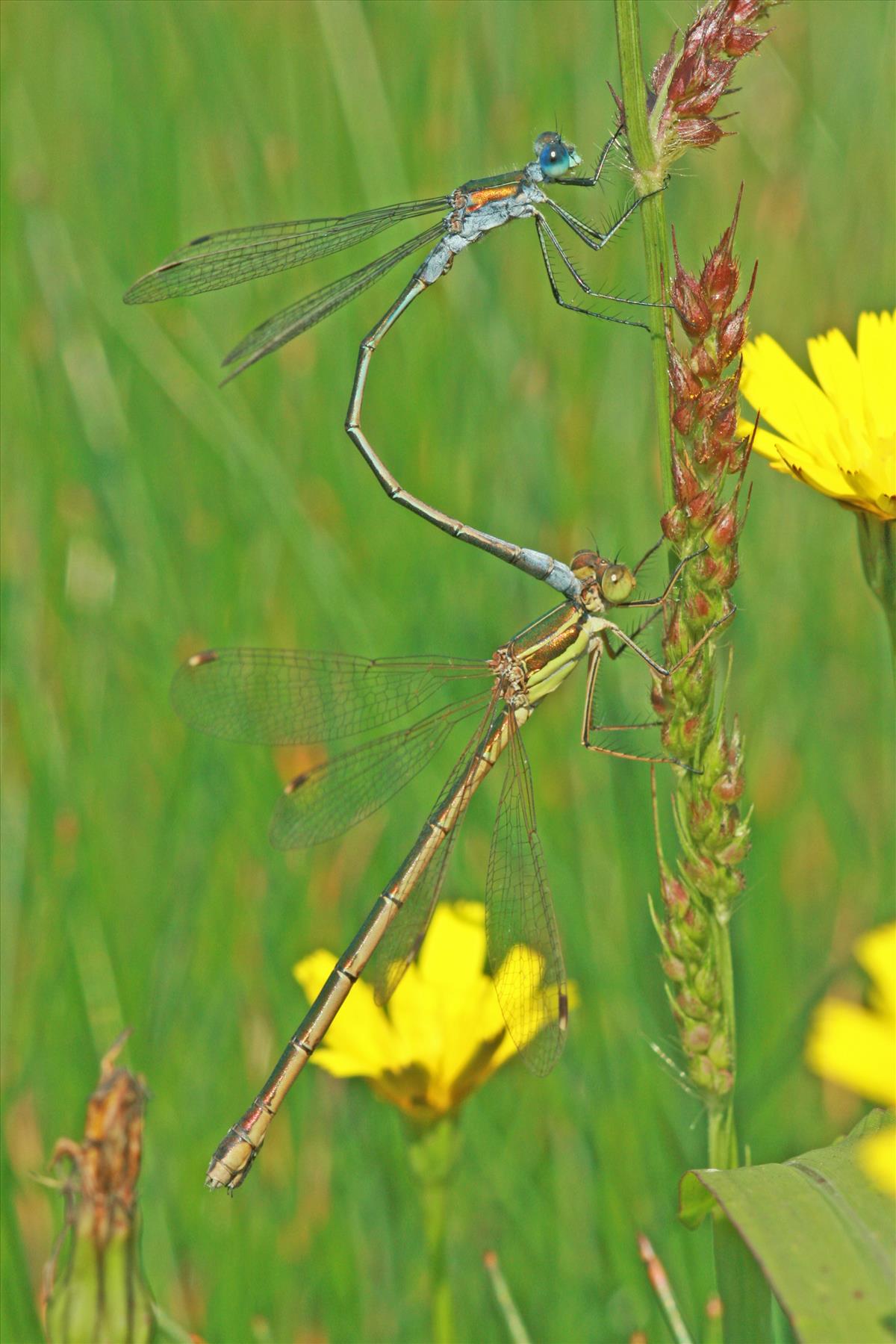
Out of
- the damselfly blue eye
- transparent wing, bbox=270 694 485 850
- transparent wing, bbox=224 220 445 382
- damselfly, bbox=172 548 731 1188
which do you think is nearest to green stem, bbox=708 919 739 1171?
damselfly, bbox=172 548 731 1188

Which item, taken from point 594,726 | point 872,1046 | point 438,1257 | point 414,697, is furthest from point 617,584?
point 872,1046

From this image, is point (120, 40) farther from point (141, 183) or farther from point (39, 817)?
point (39, 817)

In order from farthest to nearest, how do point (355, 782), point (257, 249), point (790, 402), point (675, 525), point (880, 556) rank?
point (257, 249) < point (355, 782) < point (790, 402) < point (880, 556) < point (675, 525)

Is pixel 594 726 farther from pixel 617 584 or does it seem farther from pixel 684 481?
pixel 684 481

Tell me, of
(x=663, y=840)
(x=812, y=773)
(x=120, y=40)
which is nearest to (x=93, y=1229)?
(x=663, y=840)

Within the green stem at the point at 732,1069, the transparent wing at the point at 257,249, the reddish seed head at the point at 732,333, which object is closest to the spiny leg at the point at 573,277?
the transparent wing at the point at 257,249

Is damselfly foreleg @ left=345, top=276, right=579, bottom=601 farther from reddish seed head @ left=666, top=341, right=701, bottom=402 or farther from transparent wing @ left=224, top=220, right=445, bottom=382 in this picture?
reddish seed head @ left=666, top=341, right=701, bottom=402

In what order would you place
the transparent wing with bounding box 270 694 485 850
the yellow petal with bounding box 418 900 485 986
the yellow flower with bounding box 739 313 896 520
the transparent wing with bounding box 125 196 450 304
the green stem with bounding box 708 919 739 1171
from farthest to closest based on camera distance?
the transparent wing with bounding box 125 196 450 304 < the transparent wing with bounding box 270 694 485 850 < the yellow petal with bounding box 418 900 485 986 < the yellow flower with bounding box 739 313 896 520 < the green stem with bounding box 708 919 739 1171
